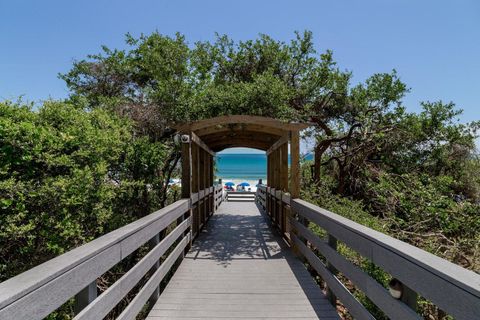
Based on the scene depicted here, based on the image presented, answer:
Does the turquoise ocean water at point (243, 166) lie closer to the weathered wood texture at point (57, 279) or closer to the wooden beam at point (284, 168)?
the wooden beam at point (284, 168)

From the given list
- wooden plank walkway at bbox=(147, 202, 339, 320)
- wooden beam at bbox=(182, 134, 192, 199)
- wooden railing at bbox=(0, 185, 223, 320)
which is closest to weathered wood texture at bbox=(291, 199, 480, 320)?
wooden plank walkway at bbox=(147, 202, 339, 320)

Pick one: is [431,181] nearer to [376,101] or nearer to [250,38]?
[376,101]

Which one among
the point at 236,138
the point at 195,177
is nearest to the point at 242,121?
the point at 195,177

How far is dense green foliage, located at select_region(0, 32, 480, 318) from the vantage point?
151 inches

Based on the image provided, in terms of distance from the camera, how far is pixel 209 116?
6949 mm

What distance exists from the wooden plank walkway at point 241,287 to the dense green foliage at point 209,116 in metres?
0.78

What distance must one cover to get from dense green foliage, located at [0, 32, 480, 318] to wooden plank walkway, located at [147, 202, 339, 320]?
30.7 inches

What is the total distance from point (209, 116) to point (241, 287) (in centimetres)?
399

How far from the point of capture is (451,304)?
139 centimetres

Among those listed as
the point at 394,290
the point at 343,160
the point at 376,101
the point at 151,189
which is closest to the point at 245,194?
the point at 343,160

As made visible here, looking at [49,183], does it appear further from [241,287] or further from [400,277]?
[400,277]

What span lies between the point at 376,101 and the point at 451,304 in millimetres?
7845

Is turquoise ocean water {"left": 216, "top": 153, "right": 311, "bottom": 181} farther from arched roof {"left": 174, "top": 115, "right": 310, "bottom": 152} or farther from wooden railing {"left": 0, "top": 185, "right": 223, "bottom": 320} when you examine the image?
wooden railing {"left": 0, "top": 185, "right": 223, "bottom": 320}

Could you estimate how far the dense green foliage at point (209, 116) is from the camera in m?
3.84
